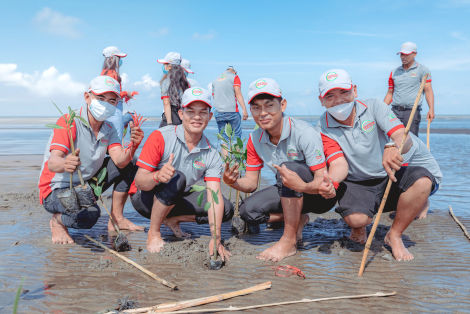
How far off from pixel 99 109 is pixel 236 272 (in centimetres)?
186

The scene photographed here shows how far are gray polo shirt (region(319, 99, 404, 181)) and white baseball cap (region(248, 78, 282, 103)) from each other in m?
0.60

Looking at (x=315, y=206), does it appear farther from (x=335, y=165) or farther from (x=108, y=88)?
(x=108, y=88)

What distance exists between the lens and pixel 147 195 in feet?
12.1

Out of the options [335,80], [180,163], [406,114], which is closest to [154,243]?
[180,163]

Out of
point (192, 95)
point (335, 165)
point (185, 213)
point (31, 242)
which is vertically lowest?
point (31, 242)

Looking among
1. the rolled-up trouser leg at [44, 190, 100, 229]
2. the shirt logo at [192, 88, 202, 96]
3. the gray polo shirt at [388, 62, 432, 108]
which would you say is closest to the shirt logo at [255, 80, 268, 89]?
the shirt logo at [192, 88, 202, 96]

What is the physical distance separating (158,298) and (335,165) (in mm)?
1792

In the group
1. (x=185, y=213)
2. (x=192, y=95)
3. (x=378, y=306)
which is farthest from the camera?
(x=185, y=213)

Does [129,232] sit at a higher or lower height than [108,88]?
lower

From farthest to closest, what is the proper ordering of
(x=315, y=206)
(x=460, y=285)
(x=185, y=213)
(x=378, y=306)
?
1. (x=185, y=213)
2. (x=315, y=206)
3. (x=460, y=285)
4. (x=378, y=306)

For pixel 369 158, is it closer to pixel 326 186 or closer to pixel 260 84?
pixel 326 186

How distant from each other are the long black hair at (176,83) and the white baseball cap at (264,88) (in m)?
2.85

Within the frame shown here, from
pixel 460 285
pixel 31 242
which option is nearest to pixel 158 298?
pixel 31 242

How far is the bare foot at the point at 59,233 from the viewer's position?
365 cm
